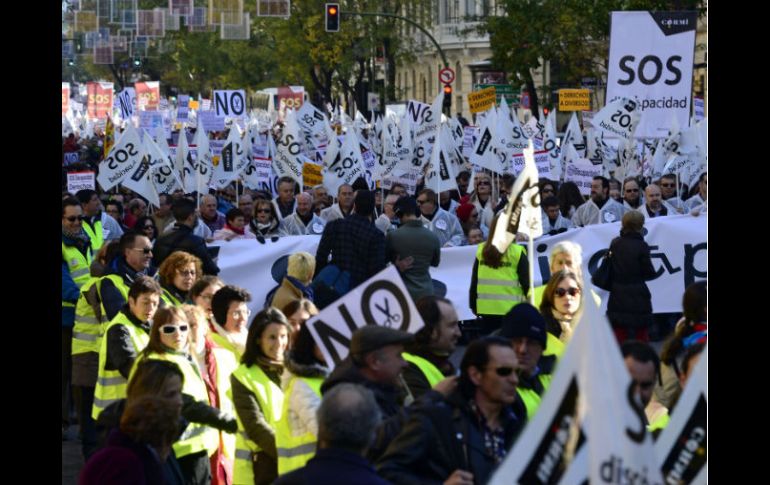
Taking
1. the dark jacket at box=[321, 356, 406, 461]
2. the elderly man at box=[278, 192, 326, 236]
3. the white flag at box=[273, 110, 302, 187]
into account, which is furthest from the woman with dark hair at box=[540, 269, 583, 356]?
the white flag at box=[273, 110, 302, 187]

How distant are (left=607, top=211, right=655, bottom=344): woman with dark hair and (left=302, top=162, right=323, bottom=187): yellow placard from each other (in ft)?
26.3

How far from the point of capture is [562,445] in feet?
16.1

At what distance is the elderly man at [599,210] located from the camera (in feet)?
57.8

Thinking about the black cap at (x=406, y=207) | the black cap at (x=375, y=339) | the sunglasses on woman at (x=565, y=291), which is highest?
the black cap at (x=375, y=339)

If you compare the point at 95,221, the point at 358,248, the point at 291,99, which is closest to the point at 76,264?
the point at 358,248

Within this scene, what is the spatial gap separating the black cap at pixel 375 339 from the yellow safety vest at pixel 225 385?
1.94 meters

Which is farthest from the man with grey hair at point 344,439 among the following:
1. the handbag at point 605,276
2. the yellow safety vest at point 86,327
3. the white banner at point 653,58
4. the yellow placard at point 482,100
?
the yellow placard at point 482,100

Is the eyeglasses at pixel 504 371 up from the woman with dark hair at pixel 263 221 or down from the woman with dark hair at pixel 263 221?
up

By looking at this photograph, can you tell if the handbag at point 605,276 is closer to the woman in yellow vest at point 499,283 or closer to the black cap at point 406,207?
the woman in yellow vest at point 499,283
